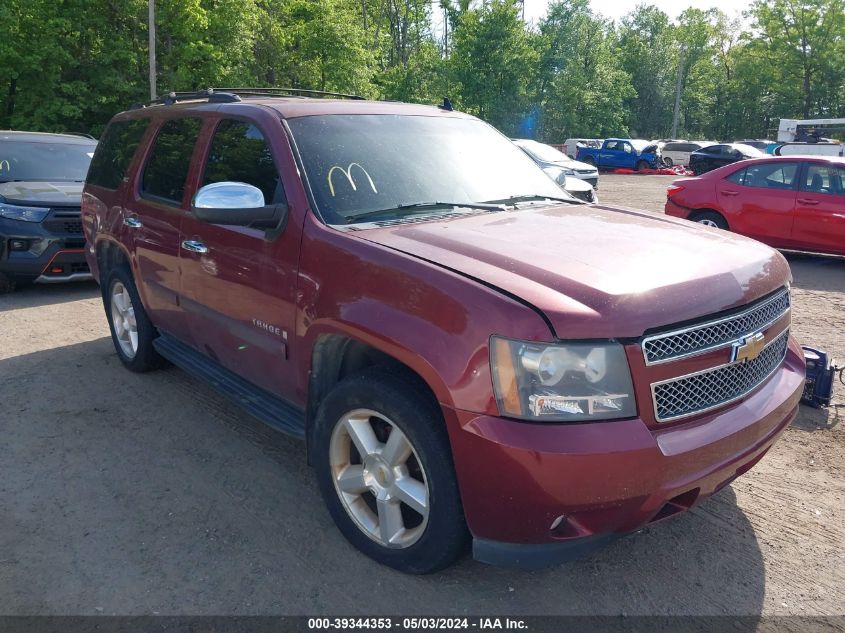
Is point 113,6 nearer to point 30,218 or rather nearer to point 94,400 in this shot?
point 30,218

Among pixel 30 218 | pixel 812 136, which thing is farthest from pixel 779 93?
pixel 30 218

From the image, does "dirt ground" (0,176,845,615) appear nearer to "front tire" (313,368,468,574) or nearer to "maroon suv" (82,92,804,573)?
"front tire" (313,368,468,574)

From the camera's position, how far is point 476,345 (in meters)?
2.41

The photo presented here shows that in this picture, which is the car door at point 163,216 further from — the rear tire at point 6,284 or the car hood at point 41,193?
the rear tire at point 6,284

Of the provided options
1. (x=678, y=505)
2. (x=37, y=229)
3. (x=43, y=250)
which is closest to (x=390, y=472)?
(x=678, y=505)

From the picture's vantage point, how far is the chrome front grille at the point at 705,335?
7.99 ft

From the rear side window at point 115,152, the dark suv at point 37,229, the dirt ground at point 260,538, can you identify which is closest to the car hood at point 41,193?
the dark suv at point 37,229

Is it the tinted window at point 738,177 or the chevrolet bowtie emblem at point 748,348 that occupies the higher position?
the tinted window at point 738,177

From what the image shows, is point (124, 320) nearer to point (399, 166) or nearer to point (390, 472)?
point (399, 166)

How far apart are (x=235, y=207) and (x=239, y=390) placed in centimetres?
111

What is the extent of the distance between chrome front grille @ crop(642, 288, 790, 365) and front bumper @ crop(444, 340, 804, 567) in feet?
0.81

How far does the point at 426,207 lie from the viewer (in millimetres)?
3451

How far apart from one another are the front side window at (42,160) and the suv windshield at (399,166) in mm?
6615

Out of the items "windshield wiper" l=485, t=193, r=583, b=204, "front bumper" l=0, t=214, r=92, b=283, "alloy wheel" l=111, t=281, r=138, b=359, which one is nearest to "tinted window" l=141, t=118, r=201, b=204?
"alloy wheel" l=111, t=281, r=138, b=359
